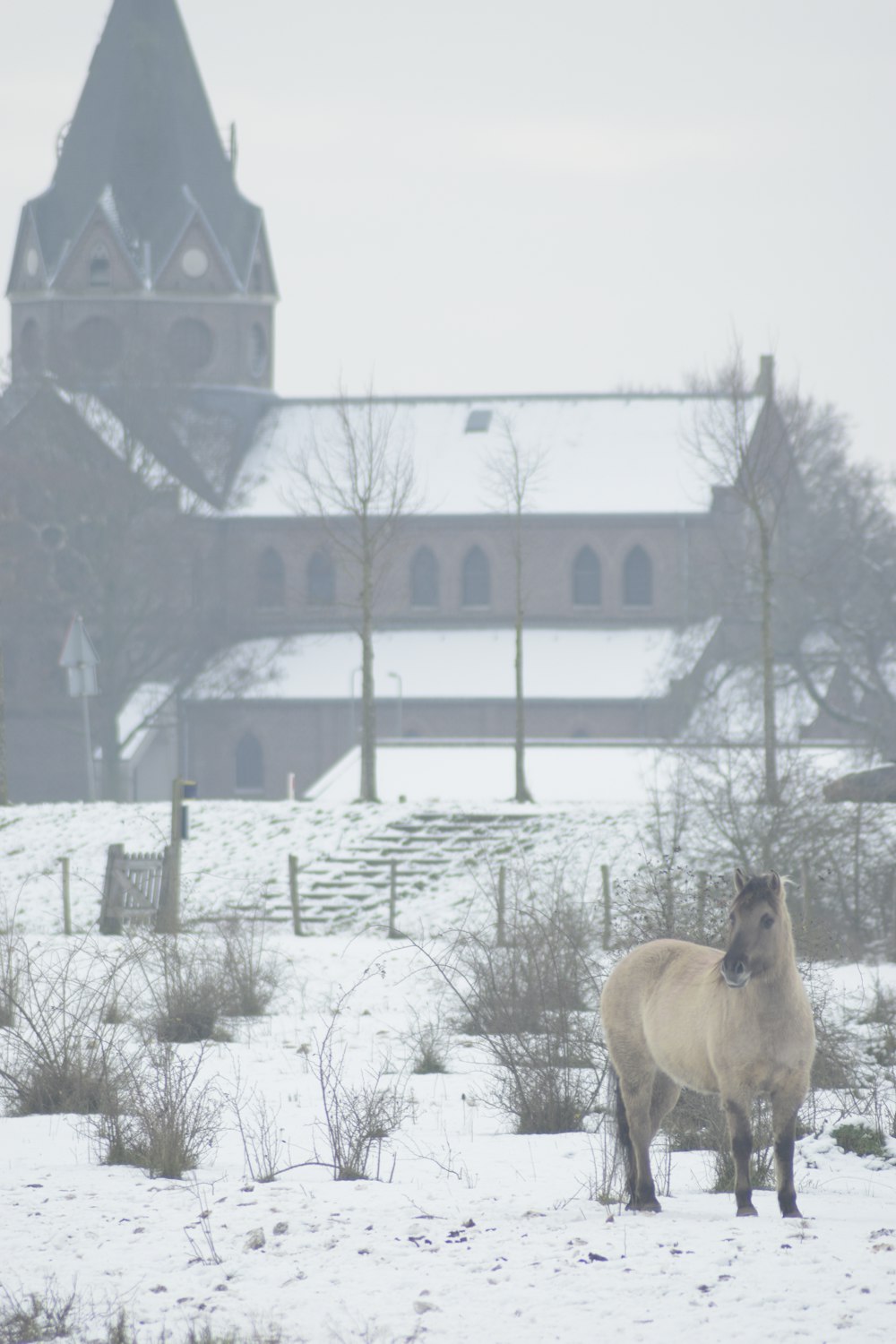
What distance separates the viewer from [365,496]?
38000 millimetres

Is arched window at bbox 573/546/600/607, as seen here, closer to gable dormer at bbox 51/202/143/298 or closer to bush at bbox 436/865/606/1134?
gable dormer at bbox 51/202/143/298

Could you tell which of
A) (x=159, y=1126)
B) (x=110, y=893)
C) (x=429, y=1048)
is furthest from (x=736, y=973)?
(x=110, y=893)

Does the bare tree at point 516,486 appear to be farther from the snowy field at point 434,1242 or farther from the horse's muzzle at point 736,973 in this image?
the horse's muzzle at point 736,973

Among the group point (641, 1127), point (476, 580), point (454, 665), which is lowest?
point (641, 1127)

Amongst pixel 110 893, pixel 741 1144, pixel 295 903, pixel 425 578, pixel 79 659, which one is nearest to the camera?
pixel 741 1144

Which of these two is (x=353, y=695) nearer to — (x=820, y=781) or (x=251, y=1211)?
(x=820, y=781)

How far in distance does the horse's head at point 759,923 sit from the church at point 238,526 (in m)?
42.3

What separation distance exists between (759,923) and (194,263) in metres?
57.7

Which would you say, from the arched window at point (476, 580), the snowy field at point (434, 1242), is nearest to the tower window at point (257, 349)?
the arched window at point (476, 580)

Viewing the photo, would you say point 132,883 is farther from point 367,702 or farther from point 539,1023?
point 367,702

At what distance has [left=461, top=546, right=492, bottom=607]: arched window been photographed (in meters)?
60.2

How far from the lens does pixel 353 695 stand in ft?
179

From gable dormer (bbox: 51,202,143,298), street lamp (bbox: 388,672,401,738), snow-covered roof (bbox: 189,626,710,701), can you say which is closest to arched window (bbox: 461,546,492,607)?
snow-covered roof (bbox: 189,626,710,701)

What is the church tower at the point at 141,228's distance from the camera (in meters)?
61.2
